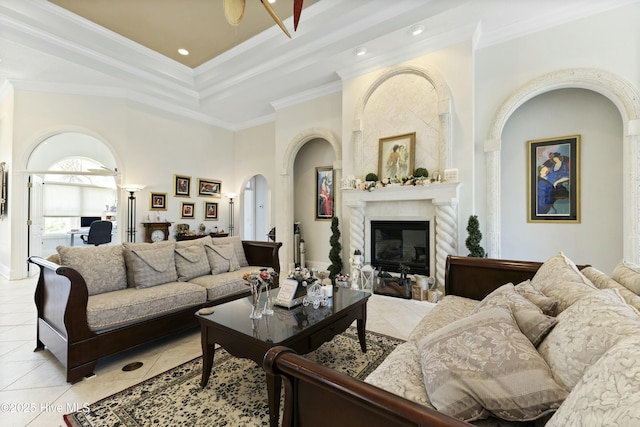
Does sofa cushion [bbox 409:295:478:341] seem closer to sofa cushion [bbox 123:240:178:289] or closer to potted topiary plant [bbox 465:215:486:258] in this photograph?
potted topiary plant [bbox 465:215:486:258]

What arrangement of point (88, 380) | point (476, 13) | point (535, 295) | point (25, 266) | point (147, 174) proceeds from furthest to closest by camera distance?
point (147, 174) → point (25, 266) → point (476, 13) → point (88, 380) → point (535, 295)

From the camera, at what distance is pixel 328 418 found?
3.02ft

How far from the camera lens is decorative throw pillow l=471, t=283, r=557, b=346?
3.80 feet

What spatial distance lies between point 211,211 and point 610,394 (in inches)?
297

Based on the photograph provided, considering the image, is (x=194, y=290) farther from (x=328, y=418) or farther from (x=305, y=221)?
(x=305, y=221)

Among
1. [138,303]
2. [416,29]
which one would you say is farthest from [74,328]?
[416,29]

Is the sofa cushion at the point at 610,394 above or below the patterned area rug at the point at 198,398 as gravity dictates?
above

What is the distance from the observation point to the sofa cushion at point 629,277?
1.39 m

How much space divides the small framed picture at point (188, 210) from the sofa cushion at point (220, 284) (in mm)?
3770

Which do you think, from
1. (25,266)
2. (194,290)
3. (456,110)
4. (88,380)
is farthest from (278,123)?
(25,266)

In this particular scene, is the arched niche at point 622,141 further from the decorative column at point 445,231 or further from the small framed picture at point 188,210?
the small framed picture at point 188,210

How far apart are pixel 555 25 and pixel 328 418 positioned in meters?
5.24

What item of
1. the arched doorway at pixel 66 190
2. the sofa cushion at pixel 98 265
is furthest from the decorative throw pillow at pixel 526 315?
the arched doorway at pixel 66 190

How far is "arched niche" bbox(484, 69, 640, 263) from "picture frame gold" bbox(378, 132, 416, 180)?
108 cm
